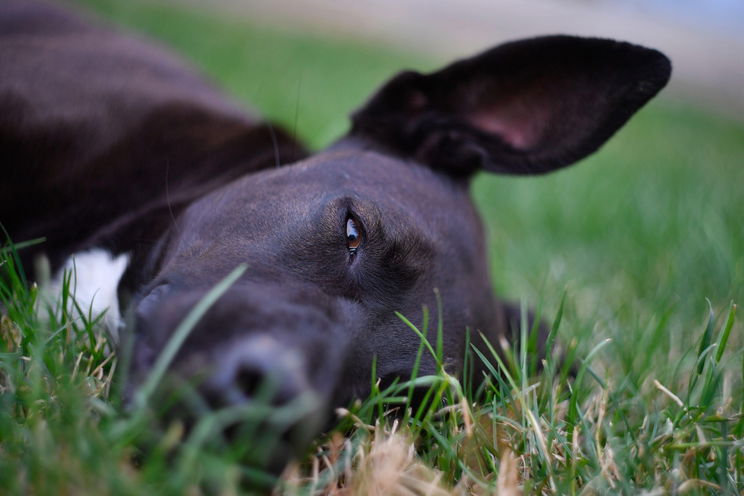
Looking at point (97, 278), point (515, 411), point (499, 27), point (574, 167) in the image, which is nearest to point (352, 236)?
point (515, 411)

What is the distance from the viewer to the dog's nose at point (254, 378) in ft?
3.84

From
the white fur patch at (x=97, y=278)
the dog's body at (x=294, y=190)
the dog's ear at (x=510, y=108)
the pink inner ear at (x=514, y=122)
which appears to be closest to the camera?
the dog's body at (x=294, y=190)

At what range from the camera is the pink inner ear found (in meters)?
2.51

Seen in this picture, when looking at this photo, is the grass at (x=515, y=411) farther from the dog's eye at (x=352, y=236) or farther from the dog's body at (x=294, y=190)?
the dog's eye at (x=352, y=236)

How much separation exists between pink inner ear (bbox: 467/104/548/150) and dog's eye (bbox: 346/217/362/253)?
96 cm

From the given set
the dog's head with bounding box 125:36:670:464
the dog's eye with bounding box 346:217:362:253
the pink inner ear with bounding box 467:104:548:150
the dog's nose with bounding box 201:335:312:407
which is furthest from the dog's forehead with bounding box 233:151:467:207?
the dog's nose with bounding box 201:335:312:407

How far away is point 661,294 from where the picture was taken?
2.98 m

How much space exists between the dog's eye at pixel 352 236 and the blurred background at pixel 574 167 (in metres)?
0.66

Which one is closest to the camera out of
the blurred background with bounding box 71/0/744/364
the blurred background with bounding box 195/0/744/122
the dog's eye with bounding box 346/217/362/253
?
the dog's eye with bounding box 346/217/362/253

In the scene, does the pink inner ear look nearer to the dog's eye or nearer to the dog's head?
the dog's head

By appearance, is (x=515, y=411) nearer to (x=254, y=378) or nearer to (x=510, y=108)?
(x=254, y=378)

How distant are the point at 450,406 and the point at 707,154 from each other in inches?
252

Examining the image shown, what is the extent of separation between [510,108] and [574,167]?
319cm

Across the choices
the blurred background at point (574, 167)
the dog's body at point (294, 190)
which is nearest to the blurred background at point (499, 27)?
the blurred background at point (574, 167)
